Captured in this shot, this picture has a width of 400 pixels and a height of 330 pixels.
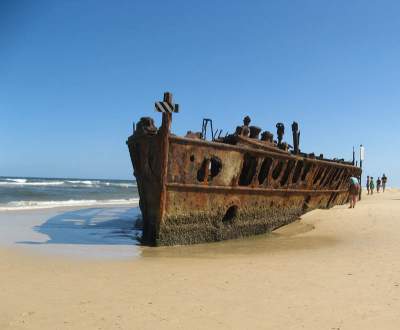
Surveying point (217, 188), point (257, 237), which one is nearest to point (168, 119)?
point (217, 188)

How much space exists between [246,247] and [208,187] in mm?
1347

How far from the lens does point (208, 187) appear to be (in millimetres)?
7809

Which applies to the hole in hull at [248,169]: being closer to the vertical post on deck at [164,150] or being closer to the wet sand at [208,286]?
the wet sand at [208,286]

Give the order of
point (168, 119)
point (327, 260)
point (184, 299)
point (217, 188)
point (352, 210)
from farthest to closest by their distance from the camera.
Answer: point (352, 210), point (217, 188), point (168, 119), point (327, 260), point (184, 299)

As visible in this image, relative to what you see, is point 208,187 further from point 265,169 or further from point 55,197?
point 55,197

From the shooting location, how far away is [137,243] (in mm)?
8008

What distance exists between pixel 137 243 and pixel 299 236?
11.3 feet

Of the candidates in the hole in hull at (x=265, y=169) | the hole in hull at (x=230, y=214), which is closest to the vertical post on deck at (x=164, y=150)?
the hole in hull at (x=230, y=214)

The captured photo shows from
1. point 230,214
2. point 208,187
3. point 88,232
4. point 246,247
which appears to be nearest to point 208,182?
point 208,187

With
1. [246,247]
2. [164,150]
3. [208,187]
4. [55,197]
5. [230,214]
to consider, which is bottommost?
[55,197]

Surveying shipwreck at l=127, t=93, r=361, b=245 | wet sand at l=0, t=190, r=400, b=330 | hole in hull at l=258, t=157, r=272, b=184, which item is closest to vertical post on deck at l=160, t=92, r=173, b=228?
shipwreck at l=127, t=93, r=361, b=245

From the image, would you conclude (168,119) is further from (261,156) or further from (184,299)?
(184,299)

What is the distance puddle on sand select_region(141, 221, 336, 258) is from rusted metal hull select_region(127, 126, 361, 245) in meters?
0.26

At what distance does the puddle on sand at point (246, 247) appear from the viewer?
660 cm
